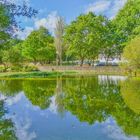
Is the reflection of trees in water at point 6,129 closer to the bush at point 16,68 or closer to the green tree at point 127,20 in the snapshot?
the bush at point 16,68

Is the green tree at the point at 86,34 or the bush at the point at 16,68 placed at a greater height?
the green tree at the point at 86,34

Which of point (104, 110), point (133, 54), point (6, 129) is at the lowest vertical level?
point (104, 110)

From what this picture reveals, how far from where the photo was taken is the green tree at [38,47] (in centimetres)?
7975

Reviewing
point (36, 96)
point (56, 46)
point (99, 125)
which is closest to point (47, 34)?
point (56, 46)

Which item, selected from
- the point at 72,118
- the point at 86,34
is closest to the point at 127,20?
the point at 86,34

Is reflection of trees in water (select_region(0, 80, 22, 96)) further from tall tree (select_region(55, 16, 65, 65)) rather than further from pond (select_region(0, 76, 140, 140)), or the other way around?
tall tree (select_region(55, 16, 65, 65))

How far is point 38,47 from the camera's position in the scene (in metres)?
80.1

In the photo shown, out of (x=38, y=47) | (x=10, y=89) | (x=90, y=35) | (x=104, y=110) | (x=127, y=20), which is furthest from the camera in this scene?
(x=38, y=47)

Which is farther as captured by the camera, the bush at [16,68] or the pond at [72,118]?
the bush at [16,68]

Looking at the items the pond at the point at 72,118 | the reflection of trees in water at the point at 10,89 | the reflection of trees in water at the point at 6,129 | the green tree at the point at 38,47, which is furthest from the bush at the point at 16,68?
the reflection of trees in water at the point at 6,129

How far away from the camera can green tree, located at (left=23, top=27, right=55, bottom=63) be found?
79.8 meters

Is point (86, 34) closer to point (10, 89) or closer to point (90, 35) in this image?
point (90, 35)

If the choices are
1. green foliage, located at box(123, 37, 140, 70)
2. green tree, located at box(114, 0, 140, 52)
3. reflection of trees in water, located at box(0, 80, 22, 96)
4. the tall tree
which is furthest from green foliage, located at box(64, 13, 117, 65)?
reflection of trees in water, located at box(0, 80, 22, 96)

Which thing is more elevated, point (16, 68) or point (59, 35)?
point (59, 35)
